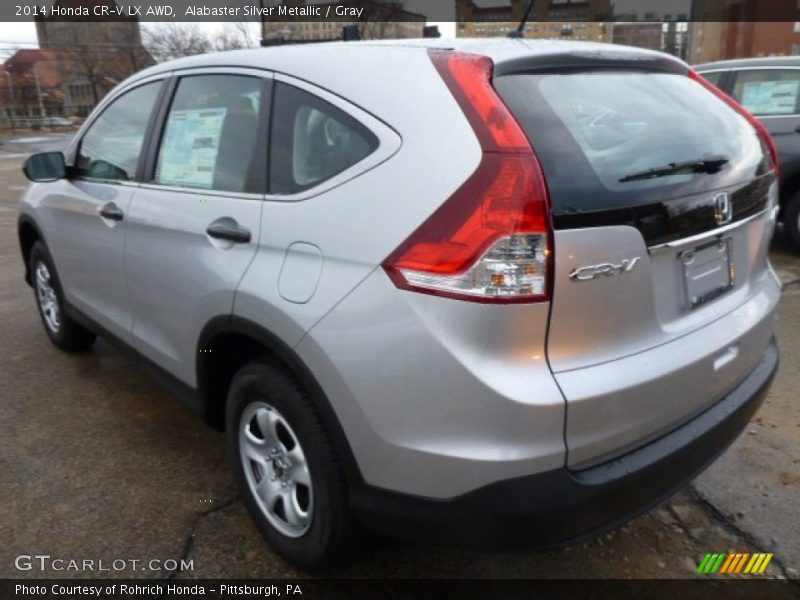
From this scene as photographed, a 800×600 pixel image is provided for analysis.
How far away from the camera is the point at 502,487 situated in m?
1.60

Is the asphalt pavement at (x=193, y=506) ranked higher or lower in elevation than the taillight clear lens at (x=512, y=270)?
lower

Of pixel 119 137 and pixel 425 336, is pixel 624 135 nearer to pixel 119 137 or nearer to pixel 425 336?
pixel 425 336

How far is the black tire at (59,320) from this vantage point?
150 inches

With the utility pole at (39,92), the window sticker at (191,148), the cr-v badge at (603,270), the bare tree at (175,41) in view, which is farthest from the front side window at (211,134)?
the utility pole at (39,92)

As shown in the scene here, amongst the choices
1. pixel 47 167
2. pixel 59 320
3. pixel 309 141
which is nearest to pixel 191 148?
pixel 309 141

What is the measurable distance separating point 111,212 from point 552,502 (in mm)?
2248

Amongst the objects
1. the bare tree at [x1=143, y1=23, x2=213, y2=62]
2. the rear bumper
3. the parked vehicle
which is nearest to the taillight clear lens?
the rear bumper

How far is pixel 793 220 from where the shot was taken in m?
5.91

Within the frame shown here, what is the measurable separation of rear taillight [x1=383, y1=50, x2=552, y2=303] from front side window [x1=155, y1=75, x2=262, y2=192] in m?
0.87

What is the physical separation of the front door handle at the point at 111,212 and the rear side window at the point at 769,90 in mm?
5562

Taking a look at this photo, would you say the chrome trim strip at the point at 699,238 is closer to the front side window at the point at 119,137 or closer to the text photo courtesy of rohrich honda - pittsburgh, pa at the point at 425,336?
the text photo courtesy of rohrich honda - pittsburgh, pa at the point at 425,336

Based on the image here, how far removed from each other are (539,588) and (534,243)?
4.03ft

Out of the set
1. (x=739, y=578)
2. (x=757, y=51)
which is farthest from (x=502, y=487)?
(x=757, y=51)

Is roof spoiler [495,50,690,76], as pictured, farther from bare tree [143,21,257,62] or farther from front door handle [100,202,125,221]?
bare tree [143,21,257,62]
